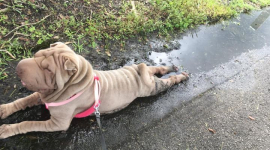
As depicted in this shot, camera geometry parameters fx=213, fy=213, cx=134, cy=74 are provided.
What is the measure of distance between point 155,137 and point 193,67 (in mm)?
2159

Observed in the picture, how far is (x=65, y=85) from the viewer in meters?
2.76

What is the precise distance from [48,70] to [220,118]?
3.30 metres

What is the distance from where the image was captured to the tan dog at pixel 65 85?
2551 mm

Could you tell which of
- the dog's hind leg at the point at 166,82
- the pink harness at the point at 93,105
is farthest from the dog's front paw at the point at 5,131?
the dog's hind leg at the point at 166,82

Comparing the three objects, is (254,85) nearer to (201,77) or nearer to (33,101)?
(201,77)

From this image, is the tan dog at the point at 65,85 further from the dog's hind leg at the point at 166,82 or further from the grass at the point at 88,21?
the grass at the point at 88,21

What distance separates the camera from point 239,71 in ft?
17.3

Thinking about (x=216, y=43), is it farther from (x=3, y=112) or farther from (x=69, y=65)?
(x=3, y=112)

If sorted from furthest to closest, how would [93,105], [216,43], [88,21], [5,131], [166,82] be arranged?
1. [216,43]
2. [88,21]
3. [166,82]
4. [93,105]
5. [5,131]

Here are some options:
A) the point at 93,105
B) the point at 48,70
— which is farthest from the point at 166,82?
the point at 48,70

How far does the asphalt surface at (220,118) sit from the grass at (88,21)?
5.94 ft

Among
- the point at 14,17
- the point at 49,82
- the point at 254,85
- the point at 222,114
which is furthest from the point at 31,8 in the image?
the point at 254,85

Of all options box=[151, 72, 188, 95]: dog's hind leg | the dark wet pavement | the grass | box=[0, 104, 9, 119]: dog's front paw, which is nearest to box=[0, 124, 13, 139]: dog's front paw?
the dark wet pavement

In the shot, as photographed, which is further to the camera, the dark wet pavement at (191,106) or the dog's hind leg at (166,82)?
the dog's hind leg at (166,82)
